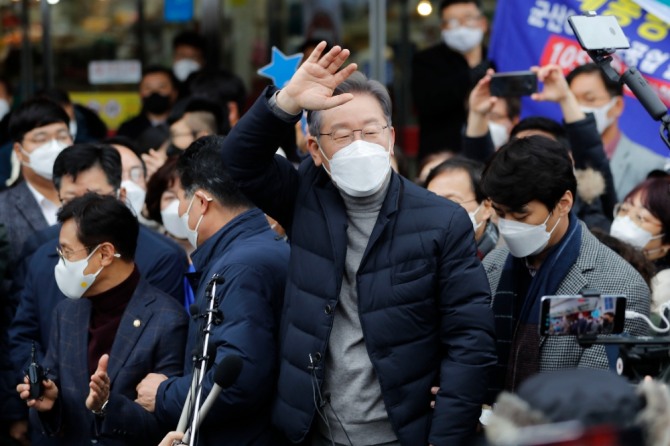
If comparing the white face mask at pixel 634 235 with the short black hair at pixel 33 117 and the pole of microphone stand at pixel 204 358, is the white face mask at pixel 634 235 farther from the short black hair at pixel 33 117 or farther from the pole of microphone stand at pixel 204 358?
the short black hair at pixel 33 117

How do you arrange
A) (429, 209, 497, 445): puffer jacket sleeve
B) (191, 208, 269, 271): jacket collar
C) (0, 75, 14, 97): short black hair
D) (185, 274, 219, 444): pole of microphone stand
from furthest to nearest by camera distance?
(0, 75, 14, 97): short black hair → (191, 208, 269, 271): jacket collar → (429, 209, 497, 445): puffer jacket sleeve → (185, 274, 219, 444): pole of microphone stand

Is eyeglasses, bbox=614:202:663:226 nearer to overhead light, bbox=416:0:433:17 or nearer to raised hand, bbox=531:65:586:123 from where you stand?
raised hand, bbox=531:65:586:123

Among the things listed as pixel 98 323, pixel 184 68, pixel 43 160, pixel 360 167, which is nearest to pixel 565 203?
pixel 360 167

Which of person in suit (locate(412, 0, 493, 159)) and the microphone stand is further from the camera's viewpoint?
person in suit (locate(412, 0, 493, 159))

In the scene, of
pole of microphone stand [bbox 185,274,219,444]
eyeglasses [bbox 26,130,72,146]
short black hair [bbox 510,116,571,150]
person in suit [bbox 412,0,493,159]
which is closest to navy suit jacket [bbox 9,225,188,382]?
eyeglasses [bbox 26,130,72,146]

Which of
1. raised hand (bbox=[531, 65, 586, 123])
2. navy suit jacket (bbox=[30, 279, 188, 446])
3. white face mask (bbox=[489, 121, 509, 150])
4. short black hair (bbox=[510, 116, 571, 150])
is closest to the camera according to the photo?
navy suit jacket (bbox=[30, 279, 188, 446])

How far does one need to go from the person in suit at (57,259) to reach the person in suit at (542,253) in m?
1.96

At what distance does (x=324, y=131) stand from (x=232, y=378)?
92 centimetres

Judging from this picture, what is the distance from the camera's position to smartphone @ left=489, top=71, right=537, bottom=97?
20.2ft

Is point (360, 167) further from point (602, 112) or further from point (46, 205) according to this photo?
point (46, 205)

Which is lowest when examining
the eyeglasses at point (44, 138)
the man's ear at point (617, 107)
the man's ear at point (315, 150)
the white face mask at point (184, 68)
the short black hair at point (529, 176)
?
the white face mask at point (184, 68)

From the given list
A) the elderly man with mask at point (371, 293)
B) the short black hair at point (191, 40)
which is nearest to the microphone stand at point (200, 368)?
the elderly man with mask at point (371, 293)

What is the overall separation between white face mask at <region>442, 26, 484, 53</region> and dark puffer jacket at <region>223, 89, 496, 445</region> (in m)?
4.07

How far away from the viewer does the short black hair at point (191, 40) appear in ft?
35.0
